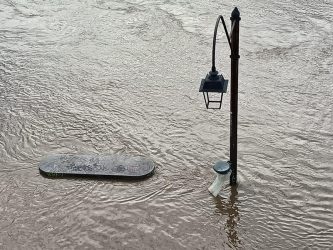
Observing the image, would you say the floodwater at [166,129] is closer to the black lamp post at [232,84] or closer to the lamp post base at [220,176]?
the lamp post base at [220,176]

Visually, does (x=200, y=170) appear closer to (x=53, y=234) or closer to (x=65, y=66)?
(x=53, y=234)

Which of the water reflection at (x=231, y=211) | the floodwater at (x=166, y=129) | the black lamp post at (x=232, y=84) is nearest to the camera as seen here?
the black lamp post at (x=232, y=84)

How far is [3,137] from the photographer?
7.68 metres

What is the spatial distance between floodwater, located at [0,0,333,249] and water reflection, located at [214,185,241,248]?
2 cm

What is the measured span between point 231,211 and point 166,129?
7.93 ft

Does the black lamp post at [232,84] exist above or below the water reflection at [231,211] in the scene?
above

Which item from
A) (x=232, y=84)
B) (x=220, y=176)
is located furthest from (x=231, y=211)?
(x=232, y=84)

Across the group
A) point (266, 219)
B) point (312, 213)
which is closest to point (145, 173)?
point (266, 219)

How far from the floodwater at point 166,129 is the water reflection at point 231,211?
19 mm

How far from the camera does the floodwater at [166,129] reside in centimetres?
559

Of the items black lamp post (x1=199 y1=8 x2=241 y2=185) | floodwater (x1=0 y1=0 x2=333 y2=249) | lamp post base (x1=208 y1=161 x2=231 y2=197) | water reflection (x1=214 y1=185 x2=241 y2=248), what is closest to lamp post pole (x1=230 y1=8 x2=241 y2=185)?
black lamp post (x1=199 y1=8 x2=241 y2=185)

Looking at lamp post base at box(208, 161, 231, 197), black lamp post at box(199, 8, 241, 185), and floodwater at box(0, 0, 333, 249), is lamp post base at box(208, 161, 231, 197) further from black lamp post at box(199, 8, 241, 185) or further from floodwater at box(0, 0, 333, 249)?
floodwater at box(0, 0, 333, 249)

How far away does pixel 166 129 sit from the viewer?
775 cm

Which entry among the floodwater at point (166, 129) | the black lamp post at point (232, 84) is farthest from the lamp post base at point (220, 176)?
the floodwater at point (166, 129)
